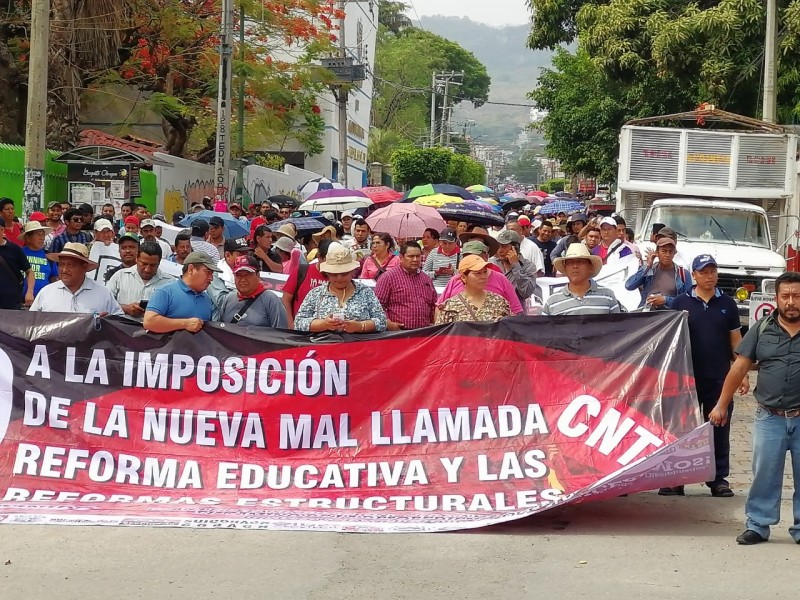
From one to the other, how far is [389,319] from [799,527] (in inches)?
152

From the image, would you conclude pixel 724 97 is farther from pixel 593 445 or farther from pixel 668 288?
pixel 593 445

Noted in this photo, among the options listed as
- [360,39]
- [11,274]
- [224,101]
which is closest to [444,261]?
[11,274]

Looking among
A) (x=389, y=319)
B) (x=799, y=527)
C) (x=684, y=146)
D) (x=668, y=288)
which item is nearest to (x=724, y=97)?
(x=684, y=146)

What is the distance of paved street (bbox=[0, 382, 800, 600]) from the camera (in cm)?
616

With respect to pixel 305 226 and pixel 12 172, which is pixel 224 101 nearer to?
pixel 12 172

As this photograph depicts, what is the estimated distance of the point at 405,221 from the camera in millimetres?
16703

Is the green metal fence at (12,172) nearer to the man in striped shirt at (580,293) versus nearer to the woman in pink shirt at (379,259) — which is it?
the woman in pink shirt at (379,259)

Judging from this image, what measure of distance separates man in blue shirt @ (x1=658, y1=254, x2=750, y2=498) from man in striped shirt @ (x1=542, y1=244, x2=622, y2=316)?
54cm

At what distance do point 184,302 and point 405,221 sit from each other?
27.3 feet

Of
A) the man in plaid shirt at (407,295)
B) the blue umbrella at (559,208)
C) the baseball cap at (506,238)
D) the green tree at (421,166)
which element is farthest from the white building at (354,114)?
the man in plaid shirt at (407,295)

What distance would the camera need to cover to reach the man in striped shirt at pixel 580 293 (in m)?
8.66

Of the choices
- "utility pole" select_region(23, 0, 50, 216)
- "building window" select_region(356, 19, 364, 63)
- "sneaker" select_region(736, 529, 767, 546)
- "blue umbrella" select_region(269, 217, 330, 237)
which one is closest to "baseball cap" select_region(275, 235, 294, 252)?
Answer: "blue umbrella" select_region(269, 217, 330, 237)

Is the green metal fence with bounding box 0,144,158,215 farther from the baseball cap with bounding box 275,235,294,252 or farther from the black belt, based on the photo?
the black belt

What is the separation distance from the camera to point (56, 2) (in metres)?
25.8
